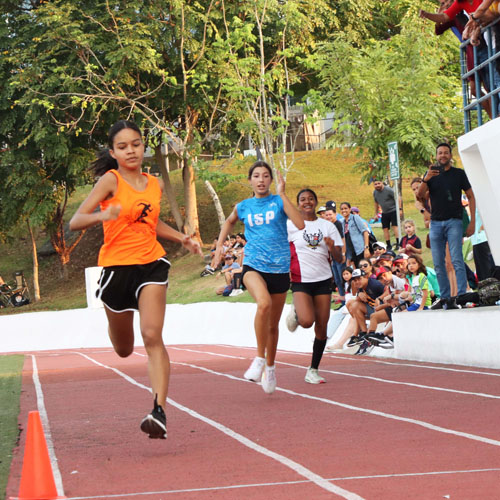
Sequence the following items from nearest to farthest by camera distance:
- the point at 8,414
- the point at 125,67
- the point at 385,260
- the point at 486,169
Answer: the point at 8,414 → the point at 486,169 → the point at 385,260 → the point at 125,67

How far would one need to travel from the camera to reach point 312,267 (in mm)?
10688

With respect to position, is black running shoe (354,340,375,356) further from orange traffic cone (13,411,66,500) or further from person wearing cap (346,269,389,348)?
orange traffic cone (13,411,66,500)

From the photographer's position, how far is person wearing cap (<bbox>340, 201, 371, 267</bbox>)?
65.1 feet

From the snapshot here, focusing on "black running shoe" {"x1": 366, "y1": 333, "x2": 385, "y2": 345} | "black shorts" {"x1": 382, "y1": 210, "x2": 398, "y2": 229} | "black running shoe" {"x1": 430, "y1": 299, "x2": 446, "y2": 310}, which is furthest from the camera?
"black shorts" {"x1": 382, "y1": 210, "x2": 398, "y2": 229}

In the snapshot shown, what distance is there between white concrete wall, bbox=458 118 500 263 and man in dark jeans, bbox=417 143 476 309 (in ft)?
0.88

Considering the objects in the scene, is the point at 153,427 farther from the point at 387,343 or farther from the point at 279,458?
the point at 387,343

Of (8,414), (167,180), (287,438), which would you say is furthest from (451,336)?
(167,180)

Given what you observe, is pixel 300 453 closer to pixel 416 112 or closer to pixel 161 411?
pixel 161 411

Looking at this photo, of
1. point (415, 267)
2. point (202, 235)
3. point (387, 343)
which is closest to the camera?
point (415, 267)

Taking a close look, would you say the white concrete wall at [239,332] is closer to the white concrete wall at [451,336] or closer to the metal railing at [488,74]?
the white concrete wall at [451,336]

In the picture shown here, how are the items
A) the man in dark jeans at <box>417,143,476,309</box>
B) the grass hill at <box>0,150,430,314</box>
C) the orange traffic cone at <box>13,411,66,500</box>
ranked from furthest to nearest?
the grass hill at <box>0,150,430,314</box>
the man in dark jeans at <box>417,143,476,309</box>
the orange traffic cone at <box>13,411,66,500</box>

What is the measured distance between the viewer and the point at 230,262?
98.8 ft

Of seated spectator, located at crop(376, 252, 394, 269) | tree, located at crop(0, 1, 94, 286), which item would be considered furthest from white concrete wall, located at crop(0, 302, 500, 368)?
tree, located at crop(0, 1, 94, 286)

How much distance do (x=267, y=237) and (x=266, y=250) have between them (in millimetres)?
129
